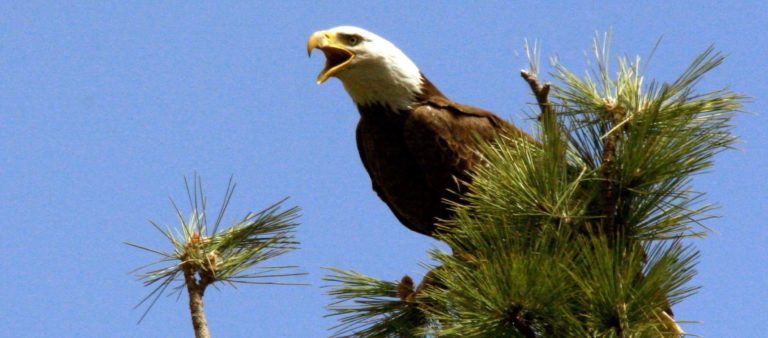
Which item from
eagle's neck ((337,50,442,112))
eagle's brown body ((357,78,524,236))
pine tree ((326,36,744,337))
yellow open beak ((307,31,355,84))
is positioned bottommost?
pine tree ((326,36,744,337))

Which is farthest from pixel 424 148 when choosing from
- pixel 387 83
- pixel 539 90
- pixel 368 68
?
pixel 539 90

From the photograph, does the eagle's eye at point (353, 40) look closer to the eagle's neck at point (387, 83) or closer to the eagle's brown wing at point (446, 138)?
the eagle's neck at point (387, 83)

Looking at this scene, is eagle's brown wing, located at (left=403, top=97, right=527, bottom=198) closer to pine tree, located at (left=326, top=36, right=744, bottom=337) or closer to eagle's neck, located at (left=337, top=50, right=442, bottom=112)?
eagle's neck, located at (left=337, top=50, right=442, bottom=112)

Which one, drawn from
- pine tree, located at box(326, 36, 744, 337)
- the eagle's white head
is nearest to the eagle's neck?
the eagle's white head

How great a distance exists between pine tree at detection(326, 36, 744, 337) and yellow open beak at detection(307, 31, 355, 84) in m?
1.53

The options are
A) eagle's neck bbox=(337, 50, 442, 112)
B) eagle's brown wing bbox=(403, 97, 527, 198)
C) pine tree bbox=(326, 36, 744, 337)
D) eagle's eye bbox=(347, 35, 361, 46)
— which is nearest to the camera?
pine tree bbox=(326, 36, 744, 337)

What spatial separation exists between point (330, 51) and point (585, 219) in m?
2.23

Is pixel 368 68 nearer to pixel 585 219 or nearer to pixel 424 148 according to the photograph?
pixel 424 148

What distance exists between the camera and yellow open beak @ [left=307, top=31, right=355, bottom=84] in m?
5.44

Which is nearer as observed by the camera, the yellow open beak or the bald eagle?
the bald eagle

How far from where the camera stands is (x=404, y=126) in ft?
17.4

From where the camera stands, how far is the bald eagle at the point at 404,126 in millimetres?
5191

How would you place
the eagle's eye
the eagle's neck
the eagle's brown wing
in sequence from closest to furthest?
1. the eagle's brown wing
2. the eagle's neck
3. the eagle's eye

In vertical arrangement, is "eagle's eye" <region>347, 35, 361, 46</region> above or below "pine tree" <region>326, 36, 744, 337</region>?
above
